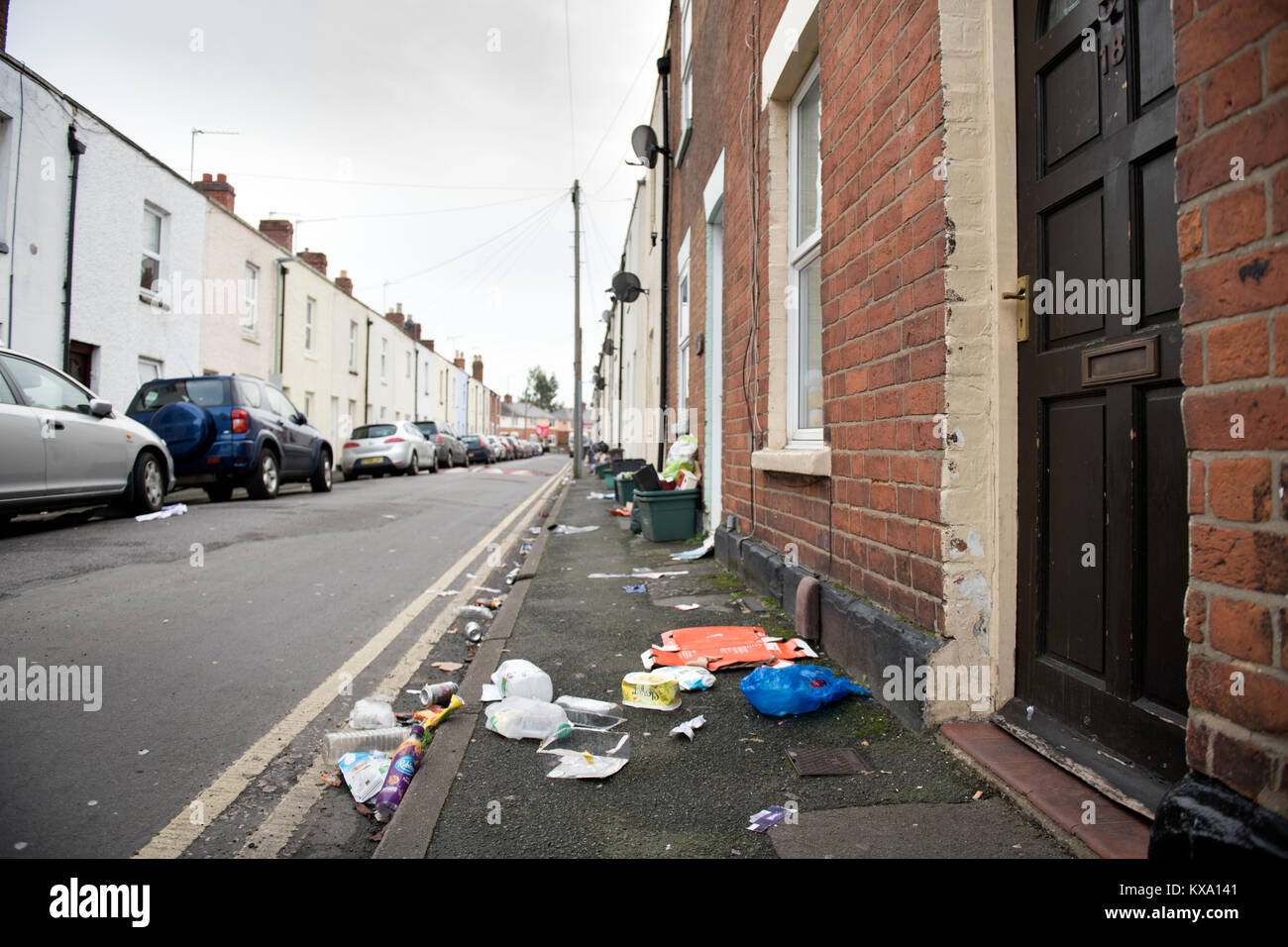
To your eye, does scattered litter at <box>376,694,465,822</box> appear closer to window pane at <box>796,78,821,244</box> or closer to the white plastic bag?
the white plastic bag

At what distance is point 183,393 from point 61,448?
400 cm

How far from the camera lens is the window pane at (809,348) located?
4.60 metres

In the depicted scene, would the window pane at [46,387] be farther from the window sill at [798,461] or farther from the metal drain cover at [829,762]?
the metal drain cover at [829,762]

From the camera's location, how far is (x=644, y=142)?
428 inches

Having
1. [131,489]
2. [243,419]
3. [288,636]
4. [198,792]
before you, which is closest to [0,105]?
[243,419]

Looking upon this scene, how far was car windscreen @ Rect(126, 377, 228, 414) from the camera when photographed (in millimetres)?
10828

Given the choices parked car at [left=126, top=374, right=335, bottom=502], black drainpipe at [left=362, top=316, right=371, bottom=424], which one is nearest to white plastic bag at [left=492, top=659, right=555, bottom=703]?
parked car at [left=126, top=374, right=335, bottom=502]

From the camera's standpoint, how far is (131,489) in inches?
332

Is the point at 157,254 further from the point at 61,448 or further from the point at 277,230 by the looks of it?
the point at 61,448
